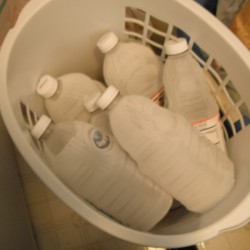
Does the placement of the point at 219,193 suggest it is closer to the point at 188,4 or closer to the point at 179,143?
the point at 179,143

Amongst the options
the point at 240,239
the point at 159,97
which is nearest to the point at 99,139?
the point at 159,97

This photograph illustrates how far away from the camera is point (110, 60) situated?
674 mm

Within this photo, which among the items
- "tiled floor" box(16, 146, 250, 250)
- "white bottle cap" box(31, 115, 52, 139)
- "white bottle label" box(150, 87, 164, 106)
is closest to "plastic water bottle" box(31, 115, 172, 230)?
"white bottle cap" box(31, 115, 52, 139)

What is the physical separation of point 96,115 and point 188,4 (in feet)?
0.90

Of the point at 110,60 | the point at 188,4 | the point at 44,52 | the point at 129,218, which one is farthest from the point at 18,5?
the point at 129,218

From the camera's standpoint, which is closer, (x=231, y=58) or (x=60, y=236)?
(x=231, y=58)

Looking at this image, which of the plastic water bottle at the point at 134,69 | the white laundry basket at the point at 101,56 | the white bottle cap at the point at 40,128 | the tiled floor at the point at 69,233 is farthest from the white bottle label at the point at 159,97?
the tiled floor at the point at 69,233

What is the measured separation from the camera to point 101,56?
747 mm

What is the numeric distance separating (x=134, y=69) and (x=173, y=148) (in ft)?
0.66

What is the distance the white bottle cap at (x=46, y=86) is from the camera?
63cm

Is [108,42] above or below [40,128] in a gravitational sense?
above

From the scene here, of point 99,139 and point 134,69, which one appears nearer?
point 99,139

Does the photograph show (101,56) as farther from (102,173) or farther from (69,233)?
(69,233)

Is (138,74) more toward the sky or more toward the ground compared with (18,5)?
more toward the ground
